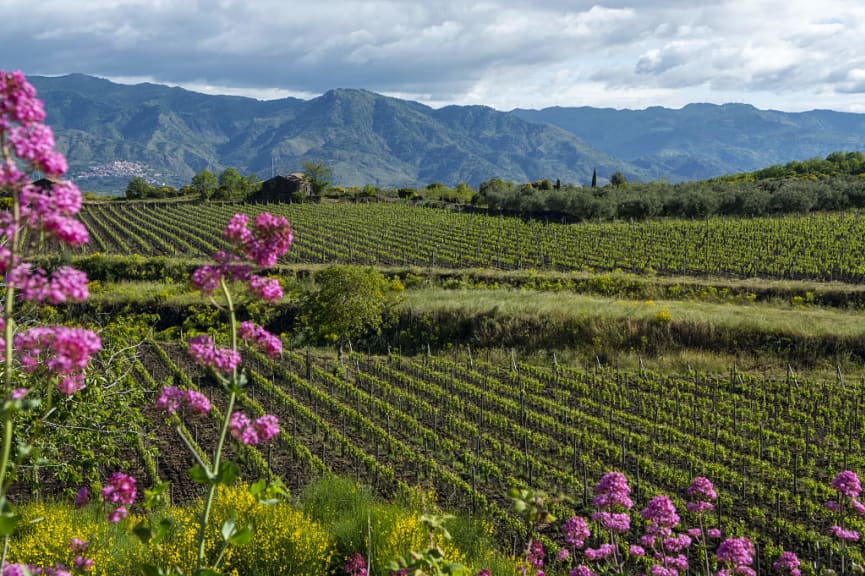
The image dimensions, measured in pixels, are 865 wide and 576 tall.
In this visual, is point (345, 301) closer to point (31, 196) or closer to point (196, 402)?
point (196, 402)

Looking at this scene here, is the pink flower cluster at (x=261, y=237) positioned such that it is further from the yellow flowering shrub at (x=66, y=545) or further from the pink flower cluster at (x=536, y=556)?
the yellow flowering shrub at (x=66, y=545)

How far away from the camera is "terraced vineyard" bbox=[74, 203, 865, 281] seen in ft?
152

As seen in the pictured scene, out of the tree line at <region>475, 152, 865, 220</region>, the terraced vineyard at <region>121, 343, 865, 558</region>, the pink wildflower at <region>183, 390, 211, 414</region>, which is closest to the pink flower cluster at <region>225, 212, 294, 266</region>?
the pink wildflower at <region>183, 390, 211, 414</region>

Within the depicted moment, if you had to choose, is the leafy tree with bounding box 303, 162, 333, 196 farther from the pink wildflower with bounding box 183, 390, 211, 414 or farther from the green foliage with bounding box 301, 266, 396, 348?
the pink wildflower with bounding box 183, 390, 211, 414

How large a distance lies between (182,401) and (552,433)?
18863mm

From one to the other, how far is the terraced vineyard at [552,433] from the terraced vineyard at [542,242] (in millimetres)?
21518

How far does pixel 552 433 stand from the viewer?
21781mm

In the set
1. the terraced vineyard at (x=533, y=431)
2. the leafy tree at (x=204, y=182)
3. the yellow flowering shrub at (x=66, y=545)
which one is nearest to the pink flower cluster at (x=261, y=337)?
the yellow flowering shrub at (x=66, y=545)

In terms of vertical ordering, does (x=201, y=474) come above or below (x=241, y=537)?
above

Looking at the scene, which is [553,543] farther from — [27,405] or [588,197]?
[588,197]

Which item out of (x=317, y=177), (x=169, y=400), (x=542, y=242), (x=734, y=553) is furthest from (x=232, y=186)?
(x=169, y=400)

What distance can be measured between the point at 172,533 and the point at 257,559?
6.42 ft

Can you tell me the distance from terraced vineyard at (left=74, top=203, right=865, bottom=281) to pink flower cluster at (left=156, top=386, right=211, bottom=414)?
147 feet

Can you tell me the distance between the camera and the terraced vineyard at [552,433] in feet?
57.0
